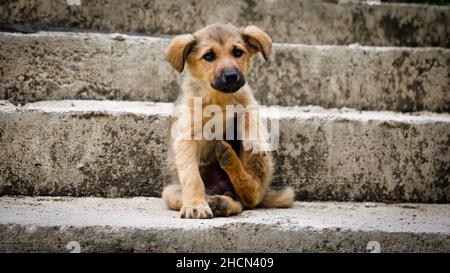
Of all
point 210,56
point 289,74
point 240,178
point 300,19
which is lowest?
point 240,178

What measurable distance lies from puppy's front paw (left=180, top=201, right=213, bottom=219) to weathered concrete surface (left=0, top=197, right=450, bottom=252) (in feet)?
0.20

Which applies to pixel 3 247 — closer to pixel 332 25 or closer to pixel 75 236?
pixel 75 236

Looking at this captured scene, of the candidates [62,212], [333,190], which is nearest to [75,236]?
[62,212]

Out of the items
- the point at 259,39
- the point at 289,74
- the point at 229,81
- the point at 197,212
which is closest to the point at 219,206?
the point at 197,212

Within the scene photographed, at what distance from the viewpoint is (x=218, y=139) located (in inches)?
146

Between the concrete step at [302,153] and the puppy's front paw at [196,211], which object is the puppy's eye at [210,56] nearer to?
the concrete step at [302,153]

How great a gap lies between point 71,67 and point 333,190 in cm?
222

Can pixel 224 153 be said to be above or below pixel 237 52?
below

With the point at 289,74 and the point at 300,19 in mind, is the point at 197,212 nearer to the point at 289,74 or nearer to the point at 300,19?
the point at 289,74

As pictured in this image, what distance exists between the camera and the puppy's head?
3.43m

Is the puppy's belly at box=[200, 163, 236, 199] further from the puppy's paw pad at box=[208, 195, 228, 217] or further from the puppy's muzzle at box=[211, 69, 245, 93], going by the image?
the puppy's muzzle at box=[211, 69, 245, 93]

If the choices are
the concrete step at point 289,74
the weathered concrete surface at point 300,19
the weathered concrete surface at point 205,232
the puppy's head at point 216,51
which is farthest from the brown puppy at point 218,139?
the weathered concrete surface at point 300,19

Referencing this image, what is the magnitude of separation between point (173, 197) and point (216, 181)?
0.42m

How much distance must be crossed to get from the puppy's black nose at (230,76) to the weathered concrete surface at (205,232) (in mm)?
830
